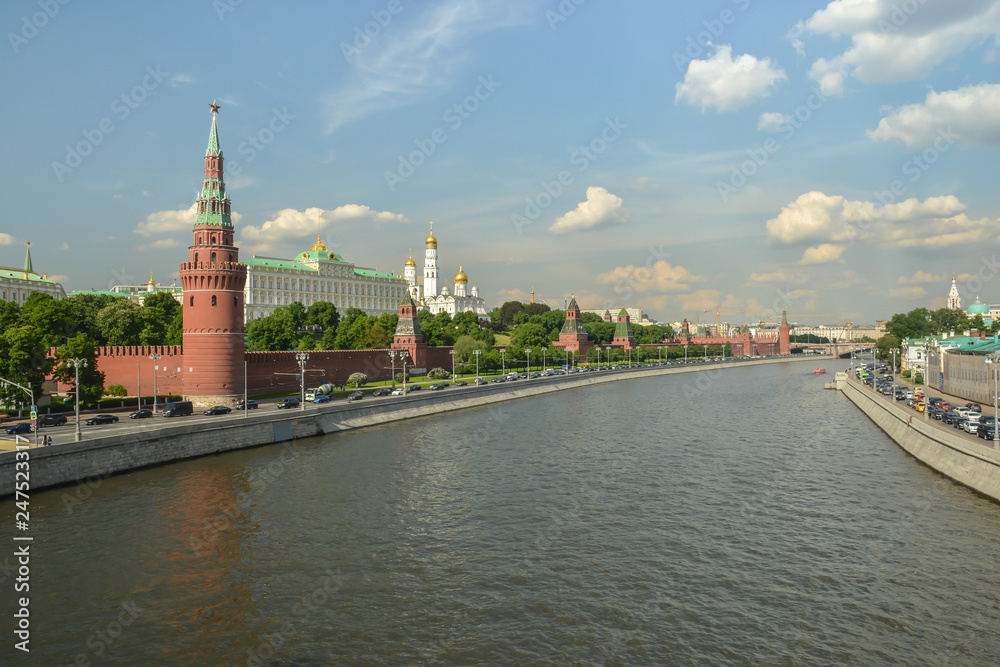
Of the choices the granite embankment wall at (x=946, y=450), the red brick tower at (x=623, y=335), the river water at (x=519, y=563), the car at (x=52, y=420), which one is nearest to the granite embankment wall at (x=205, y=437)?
the river water at (x=519, y=563)

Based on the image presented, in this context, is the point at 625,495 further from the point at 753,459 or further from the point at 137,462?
the point at 137,462

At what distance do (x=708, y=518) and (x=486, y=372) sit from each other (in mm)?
76656

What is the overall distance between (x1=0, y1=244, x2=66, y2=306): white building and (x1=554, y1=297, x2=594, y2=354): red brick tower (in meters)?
88.8

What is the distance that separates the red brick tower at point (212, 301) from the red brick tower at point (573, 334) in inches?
3527

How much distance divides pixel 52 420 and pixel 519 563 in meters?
33.2

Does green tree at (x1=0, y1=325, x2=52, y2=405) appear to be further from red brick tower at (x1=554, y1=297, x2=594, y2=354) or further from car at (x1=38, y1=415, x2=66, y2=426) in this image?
red brick tower at (x1=554, y1=297, x2=594, y2=354)

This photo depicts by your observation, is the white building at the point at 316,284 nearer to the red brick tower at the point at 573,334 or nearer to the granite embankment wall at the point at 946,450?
the red brick tower at the point at 573,334

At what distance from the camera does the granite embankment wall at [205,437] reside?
29938 mm

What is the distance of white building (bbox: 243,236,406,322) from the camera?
452ft

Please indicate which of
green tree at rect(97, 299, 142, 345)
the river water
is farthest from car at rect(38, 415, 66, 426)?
green tree at rect(97, 299, 142, 345)

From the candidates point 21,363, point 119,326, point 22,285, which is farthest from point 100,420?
point 22,285

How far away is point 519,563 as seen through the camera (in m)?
20.8

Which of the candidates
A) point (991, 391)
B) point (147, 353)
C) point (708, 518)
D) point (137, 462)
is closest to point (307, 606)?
point (708, 518)

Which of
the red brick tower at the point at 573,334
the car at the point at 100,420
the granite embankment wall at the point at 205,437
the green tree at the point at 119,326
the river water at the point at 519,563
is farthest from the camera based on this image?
the red brick tower at the point at 573,334
